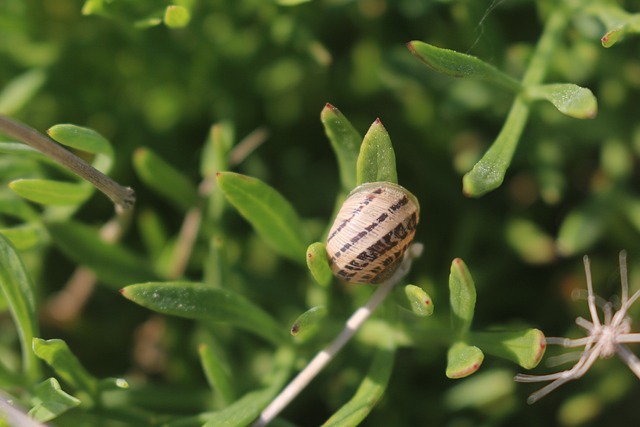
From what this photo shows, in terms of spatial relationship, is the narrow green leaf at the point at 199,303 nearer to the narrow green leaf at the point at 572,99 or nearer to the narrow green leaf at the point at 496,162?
the narrow green leaf at the point at 496,162

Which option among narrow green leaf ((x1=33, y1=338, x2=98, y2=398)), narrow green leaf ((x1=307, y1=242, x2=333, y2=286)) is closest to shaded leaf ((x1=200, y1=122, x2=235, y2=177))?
narrow green leaf ((x1=307, y1=242, x2=333, y2=286))

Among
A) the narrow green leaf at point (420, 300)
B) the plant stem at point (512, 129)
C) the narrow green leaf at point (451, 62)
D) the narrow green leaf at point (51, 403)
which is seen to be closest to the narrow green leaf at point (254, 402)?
the narrow green leaf at point (51, 403)

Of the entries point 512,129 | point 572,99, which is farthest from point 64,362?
point 572,99

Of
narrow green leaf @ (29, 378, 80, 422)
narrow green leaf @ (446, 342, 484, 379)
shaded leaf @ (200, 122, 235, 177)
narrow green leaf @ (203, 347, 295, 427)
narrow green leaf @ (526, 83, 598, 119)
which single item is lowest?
narrow green leaf @ (203, 347, 295, 427)

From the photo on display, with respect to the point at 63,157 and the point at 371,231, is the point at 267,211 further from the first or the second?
the point at 63,157

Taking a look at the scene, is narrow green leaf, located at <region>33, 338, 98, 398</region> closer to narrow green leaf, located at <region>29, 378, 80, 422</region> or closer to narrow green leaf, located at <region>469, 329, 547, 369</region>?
narrow green leaf, located at <region>29, 378, 80, 422</region>

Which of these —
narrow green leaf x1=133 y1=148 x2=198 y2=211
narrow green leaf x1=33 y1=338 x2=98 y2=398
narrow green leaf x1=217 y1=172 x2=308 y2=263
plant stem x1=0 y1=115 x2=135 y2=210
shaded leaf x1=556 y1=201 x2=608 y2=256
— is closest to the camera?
plant stem x1=0 y1=115 x2=135 y2=210
